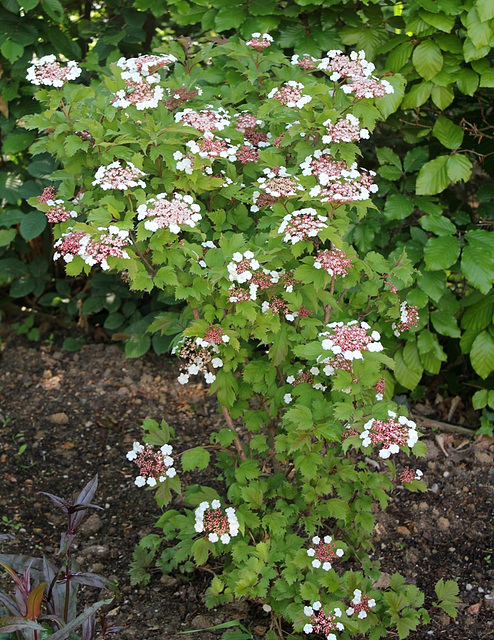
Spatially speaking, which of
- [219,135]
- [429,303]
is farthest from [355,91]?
[429,303]

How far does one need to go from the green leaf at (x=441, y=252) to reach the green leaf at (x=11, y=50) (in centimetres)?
190

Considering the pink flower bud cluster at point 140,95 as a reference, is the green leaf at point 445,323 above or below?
below

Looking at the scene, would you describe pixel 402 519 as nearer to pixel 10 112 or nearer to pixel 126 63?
pixel 126 63

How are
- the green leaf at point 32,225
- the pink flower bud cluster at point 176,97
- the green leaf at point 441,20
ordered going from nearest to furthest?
the pink flower bud cluster at point 176,97 → the green leaf at point 441,20 → the green leaf at point 32,225

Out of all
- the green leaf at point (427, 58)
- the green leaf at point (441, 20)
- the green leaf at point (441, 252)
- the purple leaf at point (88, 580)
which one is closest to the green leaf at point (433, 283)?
the green leaf at point (441, 252)

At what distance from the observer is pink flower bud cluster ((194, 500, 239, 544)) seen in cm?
183

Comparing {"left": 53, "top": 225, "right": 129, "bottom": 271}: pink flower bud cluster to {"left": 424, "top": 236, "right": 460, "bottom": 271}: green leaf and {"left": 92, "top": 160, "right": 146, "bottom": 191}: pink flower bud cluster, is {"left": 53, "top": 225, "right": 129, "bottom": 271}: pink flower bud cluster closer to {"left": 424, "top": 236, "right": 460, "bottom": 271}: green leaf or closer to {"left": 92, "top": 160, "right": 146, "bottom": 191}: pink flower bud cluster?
{"left": 92, "top": 160, "right": 146, "bottom": 191}: pink flower bud cluster

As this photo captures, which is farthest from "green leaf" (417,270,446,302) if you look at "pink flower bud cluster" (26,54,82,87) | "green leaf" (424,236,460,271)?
"pink flower bud cluster" (26,54,82,87)

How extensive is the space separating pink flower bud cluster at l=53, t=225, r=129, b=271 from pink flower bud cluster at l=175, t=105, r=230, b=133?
0.37 m

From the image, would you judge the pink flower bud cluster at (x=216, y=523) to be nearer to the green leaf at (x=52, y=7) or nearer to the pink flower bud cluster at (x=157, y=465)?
the pink flower bud cluster at (x=157, y=465)

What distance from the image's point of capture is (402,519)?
2.49m

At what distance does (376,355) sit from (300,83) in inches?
32.1

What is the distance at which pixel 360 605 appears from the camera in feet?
6.04

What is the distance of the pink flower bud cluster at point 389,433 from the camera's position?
1587mm
